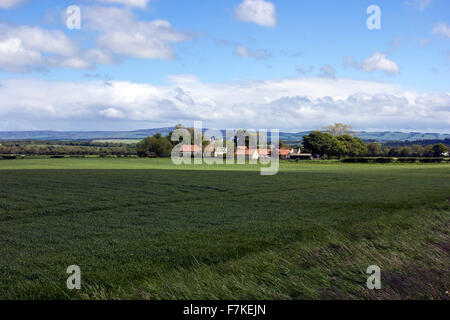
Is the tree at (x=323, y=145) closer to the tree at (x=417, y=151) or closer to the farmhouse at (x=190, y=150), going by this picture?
the tree at (x=417, y=151)

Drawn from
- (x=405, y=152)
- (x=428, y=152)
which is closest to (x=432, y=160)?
(x=405, y=152)

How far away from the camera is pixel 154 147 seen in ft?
449

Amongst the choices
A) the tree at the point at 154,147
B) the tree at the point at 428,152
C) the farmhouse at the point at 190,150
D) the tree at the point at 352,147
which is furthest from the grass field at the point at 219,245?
the tree at the point at 428,152

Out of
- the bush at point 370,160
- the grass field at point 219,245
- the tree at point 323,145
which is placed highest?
the tree at point 323,145

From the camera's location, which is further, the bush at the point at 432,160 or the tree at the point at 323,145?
the tree at the point at 323,145

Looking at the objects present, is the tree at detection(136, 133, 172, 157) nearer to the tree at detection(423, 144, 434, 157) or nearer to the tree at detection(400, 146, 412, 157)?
the tree at detection(400, 146, 412, 157)

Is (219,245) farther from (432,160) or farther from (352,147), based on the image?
(352,147)

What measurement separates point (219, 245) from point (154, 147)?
4913 inches

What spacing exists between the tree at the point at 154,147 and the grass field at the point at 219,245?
103 m

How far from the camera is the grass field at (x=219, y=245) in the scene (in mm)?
6781

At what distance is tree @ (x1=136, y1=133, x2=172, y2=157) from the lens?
447ft

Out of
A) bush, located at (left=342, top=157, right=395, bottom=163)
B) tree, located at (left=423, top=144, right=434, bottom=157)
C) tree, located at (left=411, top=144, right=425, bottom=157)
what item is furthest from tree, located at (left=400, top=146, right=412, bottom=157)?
bush, located at (left=342, top=157, right=395, bottom=163)

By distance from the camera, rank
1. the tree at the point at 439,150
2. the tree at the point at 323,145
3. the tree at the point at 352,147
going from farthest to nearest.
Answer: the tree at the point at 352,147 → the tree at the point at 323,145 → the tree at the point at 439,150
